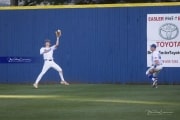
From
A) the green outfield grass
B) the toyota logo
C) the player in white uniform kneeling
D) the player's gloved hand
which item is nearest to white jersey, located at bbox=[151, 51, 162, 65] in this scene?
the player in white uniform kneeling

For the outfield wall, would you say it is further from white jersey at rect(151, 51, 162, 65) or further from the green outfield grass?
the green outfield grass

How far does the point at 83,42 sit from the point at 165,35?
3.76m

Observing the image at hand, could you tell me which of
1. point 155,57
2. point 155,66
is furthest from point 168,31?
point 155,66

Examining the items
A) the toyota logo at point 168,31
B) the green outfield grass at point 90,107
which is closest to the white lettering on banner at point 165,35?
the toyota logo at point 168,31

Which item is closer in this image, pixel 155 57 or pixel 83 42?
pixel 155 57

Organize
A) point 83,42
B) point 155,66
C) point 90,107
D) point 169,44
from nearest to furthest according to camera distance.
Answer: point 90,107
point 155,66
point 169,44
point 83,42

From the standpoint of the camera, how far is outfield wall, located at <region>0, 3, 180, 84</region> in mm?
24734

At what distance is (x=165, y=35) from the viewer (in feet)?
80.7

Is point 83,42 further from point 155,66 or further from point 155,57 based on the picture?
point 155,66

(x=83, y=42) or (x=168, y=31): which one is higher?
(x=168, y=31)

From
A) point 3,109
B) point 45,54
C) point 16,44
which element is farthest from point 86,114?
point 16,44

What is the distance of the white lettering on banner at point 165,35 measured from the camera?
80.2ft

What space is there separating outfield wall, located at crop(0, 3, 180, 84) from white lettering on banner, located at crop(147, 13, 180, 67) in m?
0.23

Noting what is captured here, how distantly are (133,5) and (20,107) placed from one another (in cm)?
1165
